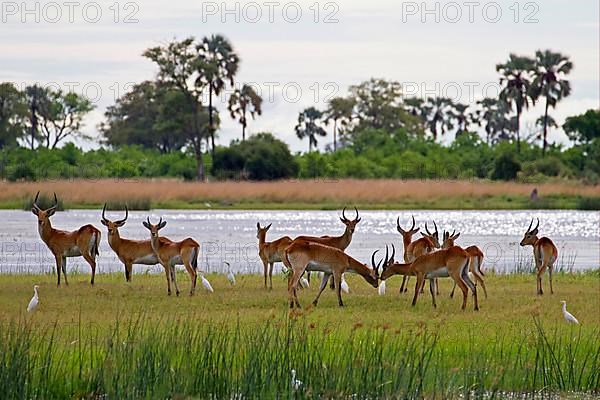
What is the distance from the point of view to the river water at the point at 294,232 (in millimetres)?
25391

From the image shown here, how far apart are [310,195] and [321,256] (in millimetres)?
37185

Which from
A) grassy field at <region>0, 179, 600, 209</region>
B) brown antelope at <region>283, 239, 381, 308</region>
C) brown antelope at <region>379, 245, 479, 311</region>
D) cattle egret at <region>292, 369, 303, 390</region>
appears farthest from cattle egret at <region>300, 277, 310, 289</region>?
grassy field at <region>0, 179, 600, 209</region>

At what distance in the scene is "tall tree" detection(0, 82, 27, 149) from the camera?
8094 centimetres

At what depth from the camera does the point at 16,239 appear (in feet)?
101

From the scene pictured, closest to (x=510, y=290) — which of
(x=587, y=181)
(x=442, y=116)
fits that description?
(x=587, y=181)

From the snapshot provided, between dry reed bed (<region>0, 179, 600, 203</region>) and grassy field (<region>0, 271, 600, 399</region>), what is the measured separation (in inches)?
1288

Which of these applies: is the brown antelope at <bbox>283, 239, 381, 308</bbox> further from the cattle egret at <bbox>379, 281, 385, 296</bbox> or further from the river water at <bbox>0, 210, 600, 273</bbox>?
the river water at <bbox>0, 210, 600, 273</bbox>

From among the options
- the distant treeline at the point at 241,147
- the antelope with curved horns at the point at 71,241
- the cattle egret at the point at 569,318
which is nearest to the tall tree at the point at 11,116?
the distant treeline at the point at 241,147

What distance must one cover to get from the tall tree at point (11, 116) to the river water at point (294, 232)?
3641 centimetres

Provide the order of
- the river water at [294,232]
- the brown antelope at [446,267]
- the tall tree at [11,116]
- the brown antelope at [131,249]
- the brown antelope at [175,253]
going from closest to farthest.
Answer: the brown antelope at [446,267] → the brown antelope at [175,253] → the brown antelope at [131,249] → the river water at [294,232] → the tall tree at [11,116]

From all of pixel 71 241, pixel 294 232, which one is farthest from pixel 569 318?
pixel 294 232

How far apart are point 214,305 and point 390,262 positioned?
2.66 metres

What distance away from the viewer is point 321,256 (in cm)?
1617

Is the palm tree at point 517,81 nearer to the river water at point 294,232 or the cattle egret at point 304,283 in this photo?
the river water at point 294,232
